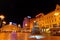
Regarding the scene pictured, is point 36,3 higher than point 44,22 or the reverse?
higher

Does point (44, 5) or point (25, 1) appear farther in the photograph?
point (25, 1)

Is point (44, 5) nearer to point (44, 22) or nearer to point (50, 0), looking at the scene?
point (50, 0)

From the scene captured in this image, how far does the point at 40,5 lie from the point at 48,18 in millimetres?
1714

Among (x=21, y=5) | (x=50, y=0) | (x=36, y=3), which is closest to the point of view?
(x=50, y=0)

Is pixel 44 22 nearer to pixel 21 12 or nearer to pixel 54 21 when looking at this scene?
pixel 54 21

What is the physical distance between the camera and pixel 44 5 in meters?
8.23

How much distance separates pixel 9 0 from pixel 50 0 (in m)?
2.50

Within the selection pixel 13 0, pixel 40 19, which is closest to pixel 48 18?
pixel 40 19

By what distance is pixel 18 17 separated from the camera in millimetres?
10188

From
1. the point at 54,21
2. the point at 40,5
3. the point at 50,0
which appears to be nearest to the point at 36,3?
the point at 40,5

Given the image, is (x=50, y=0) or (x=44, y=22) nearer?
(x=50, y=0)

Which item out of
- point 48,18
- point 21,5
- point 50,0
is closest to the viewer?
point 50,0

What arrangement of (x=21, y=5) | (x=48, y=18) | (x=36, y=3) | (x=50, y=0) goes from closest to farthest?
1. (x=50, y=0)
2. (x=36, y=3)
3. (x=21, y=5)
4. (x=48, y=18)

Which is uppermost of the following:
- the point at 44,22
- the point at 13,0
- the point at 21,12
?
the point at 13,0
